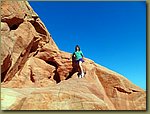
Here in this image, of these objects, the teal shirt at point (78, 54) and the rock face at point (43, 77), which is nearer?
the rock face at point (43, 77)

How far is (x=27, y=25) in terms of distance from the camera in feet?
32.9

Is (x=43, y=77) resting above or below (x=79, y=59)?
below

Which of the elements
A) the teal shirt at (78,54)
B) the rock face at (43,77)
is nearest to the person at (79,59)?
the teal shirt at (78,54)

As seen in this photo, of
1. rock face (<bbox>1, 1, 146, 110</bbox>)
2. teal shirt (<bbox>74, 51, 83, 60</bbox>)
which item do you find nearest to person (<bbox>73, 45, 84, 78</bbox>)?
teal shirt (<bbox>74, 51, 83, 60</bbox>)

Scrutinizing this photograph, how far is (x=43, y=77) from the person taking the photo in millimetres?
10172

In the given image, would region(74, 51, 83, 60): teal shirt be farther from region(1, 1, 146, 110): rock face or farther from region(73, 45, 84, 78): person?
region(1, 1, 146, 110): rock face

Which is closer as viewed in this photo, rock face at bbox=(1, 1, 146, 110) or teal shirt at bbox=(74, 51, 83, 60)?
rock face at bbox=(1, 1, 146, 110)

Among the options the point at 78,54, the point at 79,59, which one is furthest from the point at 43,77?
the point at 78,54

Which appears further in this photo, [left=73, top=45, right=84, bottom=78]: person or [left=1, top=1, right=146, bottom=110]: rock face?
[left=73, top=45, right=84, bottom=78]: person

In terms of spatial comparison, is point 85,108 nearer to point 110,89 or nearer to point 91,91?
point 91,91

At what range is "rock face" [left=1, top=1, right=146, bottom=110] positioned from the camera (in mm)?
7441

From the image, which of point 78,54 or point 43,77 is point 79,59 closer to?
point 78,54

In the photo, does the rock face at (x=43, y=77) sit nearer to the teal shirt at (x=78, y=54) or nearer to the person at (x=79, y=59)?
the person at (x=79, y=59)

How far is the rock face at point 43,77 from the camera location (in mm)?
7441
